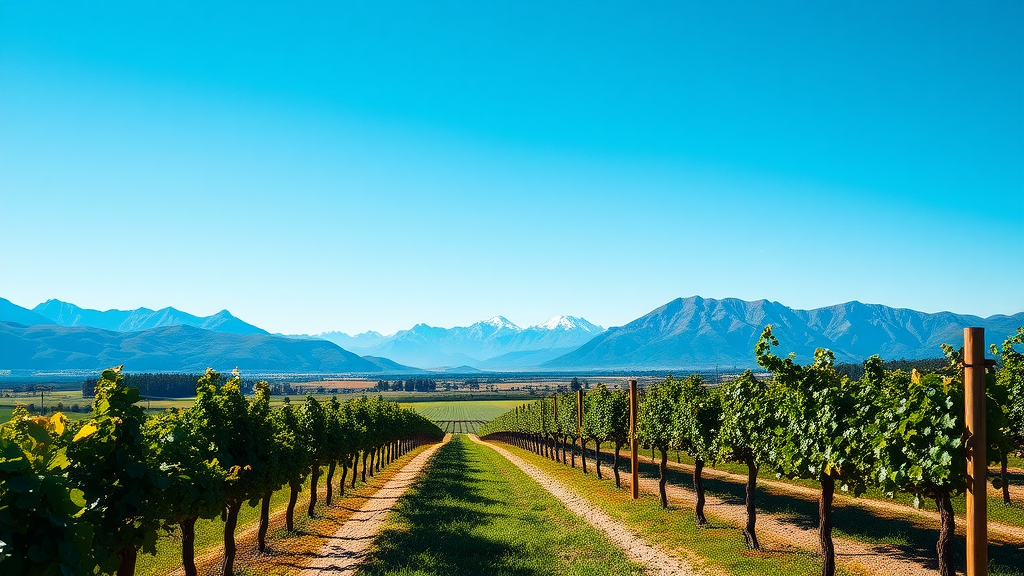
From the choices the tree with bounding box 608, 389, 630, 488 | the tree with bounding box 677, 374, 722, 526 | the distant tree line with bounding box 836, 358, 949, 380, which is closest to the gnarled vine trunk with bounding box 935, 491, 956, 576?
the tree with bounding box 677, 374, 722, 526

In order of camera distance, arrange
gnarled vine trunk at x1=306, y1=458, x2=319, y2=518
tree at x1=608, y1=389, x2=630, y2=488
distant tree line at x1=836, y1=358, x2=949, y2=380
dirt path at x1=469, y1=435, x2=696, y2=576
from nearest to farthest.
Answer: dirt path at x1=469, y1=435, x2=696, y2=576 → gnarled vine trunk at x1=306, y1=458, x2=319, y2=518 → distant tree line at x1=836, y1=358, x2=949, y2=380 → tree at x1=608, y1=389, x2=630, y2=488

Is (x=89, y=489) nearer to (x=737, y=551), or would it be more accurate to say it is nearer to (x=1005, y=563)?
(x=737, y=551)

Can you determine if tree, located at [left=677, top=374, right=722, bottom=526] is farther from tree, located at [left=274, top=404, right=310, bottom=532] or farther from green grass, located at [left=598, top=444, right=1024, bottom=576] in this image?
tree, located at [left=274, top=404, right=310, bottom=532]

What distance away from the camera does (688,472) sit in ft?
143

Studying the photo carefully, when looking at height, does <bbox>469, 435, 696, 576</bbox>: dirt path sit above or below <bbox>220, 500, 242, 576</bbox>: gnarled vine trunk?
below

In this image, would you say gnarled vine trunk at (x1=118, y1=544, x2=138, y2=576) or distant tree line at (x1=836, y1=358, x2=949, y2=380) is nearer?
gnarled vine trunk at (x1=118, y1=544, x2=138, y2=576)

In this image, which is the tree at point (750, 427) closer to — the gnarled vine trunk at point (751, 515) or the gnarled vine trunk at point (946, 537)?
the gnarled vine trunk at point (751, 515)

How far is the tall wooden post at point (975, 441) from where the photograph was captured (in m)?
9.41

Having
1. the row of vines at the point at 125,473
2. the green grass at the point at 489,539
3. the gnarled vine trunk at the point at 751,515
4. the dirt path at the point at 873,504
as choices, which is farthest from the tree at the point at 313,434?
the dirt path at the point at 873,504

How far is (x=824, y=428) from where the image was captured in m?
14.4

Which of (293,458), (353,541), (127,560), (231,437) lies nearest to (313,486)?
(353,541)

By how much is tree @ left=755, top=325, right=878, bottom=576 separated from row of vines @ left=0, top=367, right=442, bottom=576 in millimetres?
13460

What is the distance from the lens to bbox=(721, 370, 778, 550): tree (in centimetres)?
1747

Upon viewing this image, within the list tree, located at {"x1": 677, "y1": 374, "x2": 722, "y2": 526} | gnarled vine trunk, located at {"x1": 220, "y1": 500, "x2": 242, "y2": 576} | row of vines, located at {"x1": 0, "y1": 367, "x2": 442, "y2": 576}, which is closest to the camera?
row of vines, located at {"x1": 0, "y1": 367, "x2": 442, "y2": 576}
